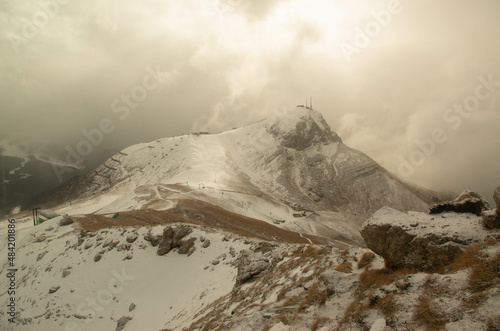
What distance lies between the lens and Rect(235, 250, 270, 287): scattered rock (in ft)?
54.5

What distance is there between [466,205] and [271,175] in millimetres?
132689

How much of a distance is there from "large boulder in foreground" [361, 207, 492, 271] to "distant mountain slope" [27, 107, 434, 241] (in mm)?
80993

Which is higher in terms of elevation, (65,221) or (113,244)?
(65,221)

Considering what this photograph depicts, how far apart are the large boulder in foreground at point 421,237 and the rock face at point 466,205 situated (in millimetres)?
387

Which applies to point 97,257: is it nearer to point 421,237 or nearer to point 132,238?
point 132,238

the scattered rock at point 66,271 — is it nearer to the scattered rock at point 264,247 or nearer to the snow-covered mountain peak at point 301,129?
the scattered rock at point 264,247

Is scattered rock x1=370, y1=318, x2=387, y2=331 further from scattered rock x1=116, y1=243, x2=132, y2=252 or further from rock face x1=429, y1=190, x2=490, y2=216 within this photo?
scattered rock x1=116, y1=243, x2=132, y2=252

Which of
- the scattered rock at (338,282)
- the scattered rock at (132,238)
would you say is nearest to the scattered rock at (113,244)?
the scattered rock at (132,238)

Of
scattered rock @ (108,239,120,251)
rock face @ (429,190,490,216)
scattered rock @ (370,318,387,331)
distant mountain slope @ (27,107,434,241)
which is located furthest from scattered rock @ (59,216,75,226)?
distant mountain slope @ (27,107,434,241)

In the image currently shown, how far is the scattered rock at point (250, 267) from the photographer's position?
1662 centimetres

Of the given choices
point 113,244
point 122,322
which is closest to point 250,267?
point 122,322

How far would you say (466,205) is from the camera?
384 inches

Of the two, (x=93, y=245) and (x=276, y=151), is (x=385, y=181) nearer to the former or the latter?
(x=276, y=151)

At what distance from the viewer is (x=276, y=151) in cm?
15812
